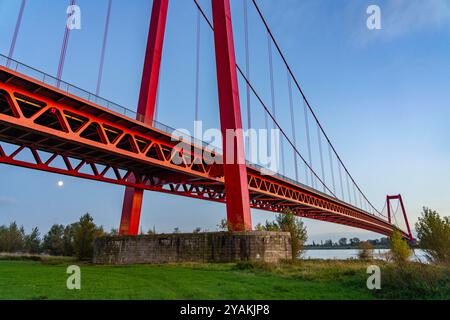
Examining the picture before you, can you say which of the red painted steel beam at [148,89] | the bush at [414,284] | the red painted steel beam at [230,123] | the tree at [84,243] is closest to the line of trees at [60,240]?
the tree at [84,243]

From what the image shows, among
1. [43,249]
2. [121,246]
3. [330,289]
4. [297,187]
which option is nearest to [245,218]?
[121,246]

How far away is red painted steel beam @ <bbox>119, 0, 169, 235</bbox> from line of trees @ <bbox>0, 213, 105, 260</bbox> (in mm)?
8151

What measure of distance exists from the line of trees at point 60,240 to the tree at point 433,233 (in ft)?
105

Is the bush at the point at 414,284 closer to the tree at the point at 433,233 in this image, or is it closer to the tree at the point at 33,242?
the tree at the point at 433,233

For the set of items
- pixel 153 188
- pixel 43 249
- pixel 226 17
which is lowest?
pixel 43 249

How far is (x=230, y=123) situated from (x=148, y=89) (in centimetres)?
1003

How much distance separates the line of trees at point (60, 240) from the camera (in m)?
33.8

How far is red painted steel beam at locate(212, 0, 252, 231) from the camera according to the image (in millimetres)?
20734

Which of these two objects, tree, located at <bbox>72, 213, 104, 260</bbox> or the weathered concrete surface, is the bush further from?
tree, located at <bbox>72, 213, 104, 260</bbox>

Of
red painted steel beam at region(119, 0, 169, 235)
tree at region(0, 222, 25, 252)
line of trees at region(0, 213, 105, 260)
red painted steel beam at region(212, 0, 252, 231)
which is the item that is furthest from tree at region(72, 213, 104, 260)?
tree at region(0, 222, 25, 252)
